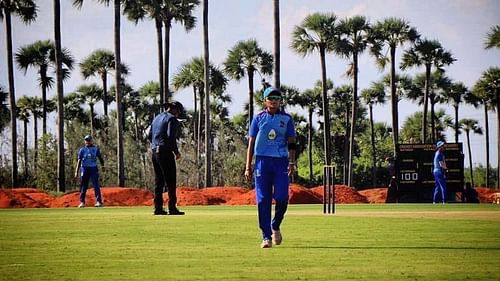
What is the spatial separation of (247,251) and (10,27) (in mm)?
44233

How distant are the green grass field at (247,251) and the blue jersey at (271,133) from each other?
1228mm

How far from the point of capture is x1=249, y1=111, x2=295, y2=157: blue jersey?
1291cm

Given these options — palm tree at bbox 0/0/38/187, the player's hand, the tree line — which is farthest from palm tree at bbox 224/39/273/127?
the player's hand

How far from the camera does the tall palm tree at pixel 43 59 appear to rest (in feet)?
215

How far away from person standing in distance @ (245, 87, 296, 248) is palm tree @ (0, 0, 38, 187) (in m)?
39.1

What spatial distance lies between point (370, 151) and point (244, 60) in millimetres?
49736

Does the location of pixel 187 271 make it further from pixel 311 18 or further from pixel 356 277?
pixel 311 18

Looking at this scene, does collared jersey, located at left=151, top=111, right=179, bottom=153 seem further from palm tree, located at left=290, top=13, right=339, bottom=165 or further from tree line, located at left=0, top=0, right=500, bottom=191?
palm tree, located at left=290, top=13, right=339, bottom=165

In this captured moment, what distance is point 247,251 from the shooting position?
11.9 meters

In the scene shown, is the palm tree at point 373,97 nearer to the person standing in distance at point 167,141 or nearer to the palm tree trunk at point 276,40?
the palm tree trunk at point 276,40

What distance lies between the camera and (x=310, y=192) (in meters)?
39.2

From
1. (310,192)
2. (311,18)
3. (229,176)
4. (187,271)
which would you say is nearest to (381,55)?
(311,18)

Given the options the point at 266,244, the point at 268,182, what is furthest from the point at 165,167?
the point at 266,244

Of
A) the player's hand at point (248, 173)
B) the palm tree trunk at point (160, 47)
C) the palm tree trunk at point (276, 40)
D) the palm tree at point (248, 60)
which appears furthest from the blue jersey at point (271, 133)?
the palm tree at point (248, 60)
